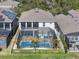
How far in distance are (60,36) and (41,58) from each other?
Answer: 42.6 ft

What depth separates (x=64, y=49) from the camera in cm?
3297

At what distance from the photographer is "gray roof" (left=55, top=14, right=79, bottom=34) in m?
36.5

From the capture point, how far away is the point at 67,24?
128ft

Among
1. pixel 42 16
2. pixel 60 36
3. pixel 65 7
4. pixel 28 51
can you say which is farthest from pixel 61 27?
pixel 65 7

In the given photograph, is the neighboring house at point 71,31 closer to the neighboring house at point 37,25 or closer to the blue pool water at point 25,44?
the neighboring house at point 37,25

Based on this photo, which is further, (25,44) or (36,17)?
(36,17)

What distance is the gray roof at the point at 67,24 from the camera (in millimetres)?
36541

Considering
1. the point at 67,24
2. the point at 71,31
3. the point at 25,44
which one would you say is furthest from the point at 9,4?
the point at 71,31

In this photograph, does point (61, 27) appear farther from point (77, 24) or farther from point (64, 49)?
point (64, 49)

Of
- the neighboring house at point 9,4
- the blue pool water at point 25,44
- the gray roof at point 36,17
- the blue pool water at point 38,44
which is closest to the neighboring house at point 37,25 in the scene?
the gray roof at point 36,17

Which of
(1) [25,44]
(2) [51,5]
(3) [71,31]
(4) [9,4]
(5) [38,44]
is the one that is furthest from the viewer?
(4) [9,4]

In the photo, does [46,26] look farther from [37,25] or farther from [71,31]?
[71,31]

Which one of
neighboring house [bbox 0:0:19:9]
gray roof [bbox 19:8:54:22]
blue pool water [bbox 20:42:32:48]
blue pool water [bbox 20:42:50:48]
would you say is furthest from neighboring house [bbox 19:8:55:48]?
neighboring house [bbox 0:0:19:9]

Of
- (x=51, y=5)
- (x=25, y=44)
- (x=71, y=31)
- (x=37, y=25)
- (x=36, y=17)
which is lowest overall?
(x=51, y=5)
